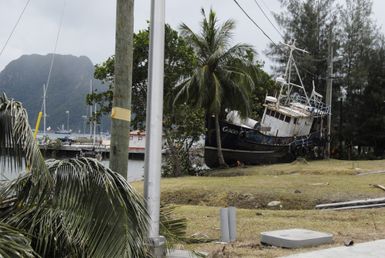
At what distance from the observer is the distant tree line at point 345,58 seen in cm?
3897

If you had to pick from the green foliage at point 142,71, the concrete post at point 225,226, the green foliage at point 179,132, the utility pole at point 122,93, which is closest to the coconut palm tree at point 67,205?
the utility pole at point 122,93

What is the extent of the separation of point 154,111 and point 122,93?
40 centimetres

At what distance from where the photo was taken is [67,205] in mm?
4055

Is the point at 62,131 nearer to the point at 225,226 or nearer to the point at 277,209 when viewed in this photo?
the point at 277,209

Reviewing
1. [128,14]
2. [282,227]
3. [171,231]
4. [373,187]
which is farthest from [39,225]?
[373,187]

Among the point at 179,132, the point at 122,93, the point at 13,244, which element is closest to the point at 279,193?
the point at 122,93

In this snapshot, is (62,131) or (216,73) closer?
(216,73)

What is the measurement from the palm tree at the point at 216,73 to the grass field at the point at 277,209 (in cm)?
721

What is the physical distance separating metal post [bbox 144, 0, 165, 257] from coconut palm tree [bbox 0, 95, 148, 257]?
1.16 m

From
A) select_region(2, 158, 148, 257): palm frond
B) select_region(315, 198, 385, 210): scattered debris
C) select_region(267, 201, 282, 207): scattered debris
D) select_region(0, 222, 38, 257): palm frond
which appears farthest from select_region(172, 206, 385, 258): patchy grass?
select_region(0, 222, 38, 257): palm frond

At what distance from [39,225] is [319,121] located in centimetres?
3183

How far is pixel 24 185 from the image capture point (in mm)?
4266

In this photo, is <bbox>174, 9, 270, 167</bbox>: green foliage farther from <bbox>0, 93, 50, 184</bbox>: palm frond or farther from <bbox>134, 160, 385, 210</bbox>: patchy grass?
<bbox>0, 93, 50, 184</bbox>: palm frond

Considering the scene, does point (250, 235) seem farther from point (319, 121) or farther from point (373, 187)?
point (319, 121)
